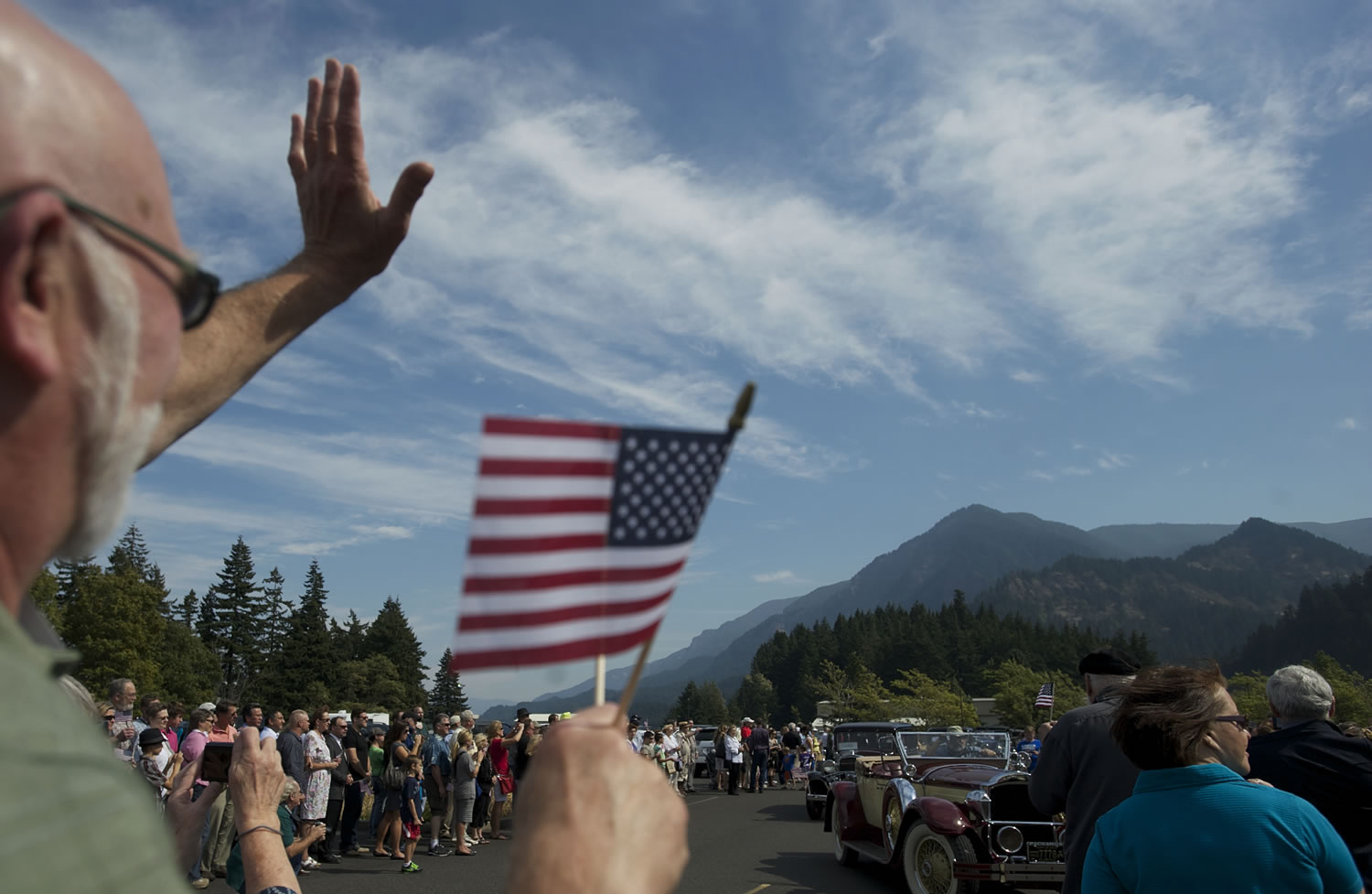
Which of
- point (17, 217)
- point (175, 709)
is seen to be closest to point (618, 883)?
point (17, 217)

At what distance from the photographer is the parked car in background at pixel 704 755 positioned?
109 ft

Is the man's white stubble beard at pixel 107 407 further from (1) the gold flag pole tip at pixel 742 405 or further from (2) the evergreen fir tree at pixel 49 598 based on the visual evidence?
(2) the evergreen fir tree at pixel 49 598

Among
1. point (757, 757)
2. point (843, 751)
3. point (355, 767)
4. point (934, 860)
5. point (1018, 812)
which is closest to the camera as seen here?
point (1018, 812)

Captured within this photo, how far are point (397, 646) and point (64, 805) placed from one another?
10629 centimetres

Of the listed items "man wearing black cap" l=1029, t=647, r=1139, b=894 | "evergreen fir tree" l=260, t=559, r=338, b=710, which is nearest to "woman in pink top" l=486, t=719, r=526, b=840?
"man wearing black cap" l=1029, t=647, r=1139, b=894

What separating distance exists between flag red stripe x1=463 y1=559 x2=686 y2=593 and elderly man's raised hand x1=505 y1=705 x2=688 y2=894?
288 millimetres

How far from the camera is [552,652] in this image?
1.40 m

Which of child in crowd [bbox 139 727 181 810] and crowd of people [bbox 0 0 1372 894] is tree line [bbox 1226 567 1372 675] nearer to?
child in crowd [bbox 139 727 181 810]

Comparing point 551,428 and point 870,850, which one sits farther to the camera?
point 870,850

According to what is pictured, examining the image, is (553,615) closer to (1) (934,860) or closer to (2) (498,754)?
(1) (934,860)

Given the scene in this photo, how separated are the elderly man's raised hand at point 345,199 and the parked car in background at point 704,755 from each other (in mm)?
31624

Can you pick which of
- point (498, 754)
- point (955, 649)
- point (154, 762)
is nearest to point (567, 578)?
point (154, 762)

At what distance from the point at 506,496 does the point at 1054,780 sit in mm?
4395

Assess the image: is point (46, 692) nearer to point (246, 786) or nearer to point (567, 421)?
point (567, 421)
